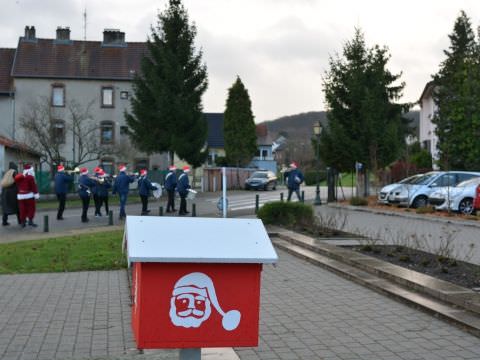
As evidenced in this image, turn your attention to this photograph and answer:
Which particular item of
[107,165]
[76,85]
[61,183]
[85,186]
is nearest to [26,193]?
[61,183]

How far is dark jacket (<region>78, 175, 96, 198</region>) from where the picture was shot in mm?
22984

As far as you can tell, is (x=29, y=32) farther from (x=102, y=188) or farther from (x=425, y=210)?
(x=425, y=210)

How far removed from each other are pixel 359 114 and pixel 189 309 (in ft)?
97.4

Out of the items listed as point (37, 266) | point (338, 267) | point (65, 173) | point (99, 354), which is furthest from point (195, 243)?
point (65, 173)

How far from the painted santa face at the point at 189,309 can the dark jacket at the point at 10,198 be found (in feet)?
56.0

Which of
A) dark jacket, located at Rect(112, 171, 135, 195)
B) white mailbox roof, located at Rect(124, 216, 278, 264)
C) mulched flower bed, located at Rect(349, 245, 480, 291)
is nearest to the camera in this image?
white mailbox roof, located at Rect(124, 216, 278, 264)

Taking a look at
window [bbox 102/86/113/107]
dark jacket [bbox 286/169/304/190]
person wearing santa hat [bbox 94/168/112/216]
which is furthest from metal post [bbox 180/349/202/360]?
window [bbox 102/86/113/107]

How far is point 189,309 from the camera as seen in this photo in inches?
167

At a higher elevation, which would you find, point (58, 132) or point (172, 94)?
point (172, 94)

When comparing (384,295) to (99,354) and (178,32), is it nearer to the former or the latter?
(99,354)

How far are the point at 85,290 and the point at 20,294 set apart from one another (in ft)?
2.79

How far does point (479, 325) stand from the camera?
6.75 metres

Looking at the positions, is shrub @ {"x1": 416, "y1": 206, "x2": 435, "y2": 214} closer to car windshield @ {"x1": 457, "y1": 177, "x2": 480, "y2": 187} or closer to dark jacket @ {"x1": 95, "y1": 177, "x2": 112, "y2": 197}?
car windshield @ {"x1": 457, "y1": 177, "x2": 480, "y2": 187}

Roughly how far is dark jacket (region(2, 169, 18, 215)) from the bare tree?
62.1ft
